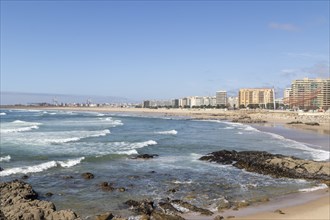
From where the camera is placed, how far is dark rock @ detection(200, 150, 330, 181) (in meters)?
20.2

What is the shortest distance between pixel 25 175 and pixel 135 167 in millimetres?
6090

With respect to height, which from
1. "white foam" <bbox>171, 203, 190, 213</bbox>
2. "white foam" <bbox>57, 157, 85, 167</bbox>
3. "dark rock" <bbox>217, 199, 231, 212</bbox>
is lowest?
"dark rock" <bbox>217, 199, 231, 212</bbox>

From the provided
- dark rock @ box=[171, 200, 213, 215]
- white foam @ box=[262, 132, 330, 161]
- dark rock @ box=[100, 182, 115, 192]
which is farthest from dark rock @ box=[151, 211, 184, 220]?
white foam @ box=[262, 132, 330, 161]

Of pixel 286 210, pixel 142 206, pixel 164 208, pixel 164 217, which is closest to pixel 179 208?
pixel 164 208

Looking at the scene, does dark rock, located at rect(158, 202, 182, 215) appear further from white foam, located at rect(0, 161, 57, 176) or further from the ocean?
white foam, located at rect(0, 161, 57, 176)

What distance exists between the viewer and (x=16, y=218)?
987cm

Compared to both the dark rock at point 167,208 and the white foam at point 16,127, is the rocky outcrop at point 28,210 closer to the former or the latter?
the dark rock at point 167,208

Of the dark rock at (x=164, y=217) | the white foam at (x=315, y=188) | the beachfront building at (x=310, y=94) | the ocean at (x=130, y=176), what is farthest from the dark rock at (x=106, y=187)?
the beachfront building at (x=310, y=94)

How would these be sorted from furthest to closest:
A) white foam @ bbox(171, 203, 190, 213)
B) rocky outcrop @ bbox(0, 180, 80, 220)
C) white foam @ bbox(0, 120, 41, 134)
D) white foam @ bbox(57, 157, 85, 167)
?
white foam @ bbox(0, 120, 41, 134) → white foam @ bbox(57, 157, 85, 167) → white foam @ bbox(171, 203, 190, 213) → rocky outcrop @ bbox(0, 180, 80, 220)

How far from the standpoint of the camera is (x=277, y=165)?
22.2 m

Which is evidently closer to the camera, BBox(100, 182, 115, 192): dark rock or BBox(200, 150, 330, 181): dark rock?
BBox(100, 182, 115, 192): dark rock

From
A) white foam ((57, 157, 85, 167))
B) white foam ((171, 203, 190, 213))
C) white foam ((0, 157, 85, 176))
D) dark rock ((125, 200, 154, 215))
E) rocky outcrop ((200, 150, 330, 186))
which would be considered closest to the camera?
dark rock ((125, 200, 154, 215))

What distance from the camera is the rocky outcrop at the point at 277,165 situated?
793 inches

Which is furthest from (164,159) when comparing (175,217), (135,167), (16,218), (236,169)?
(16,218)
